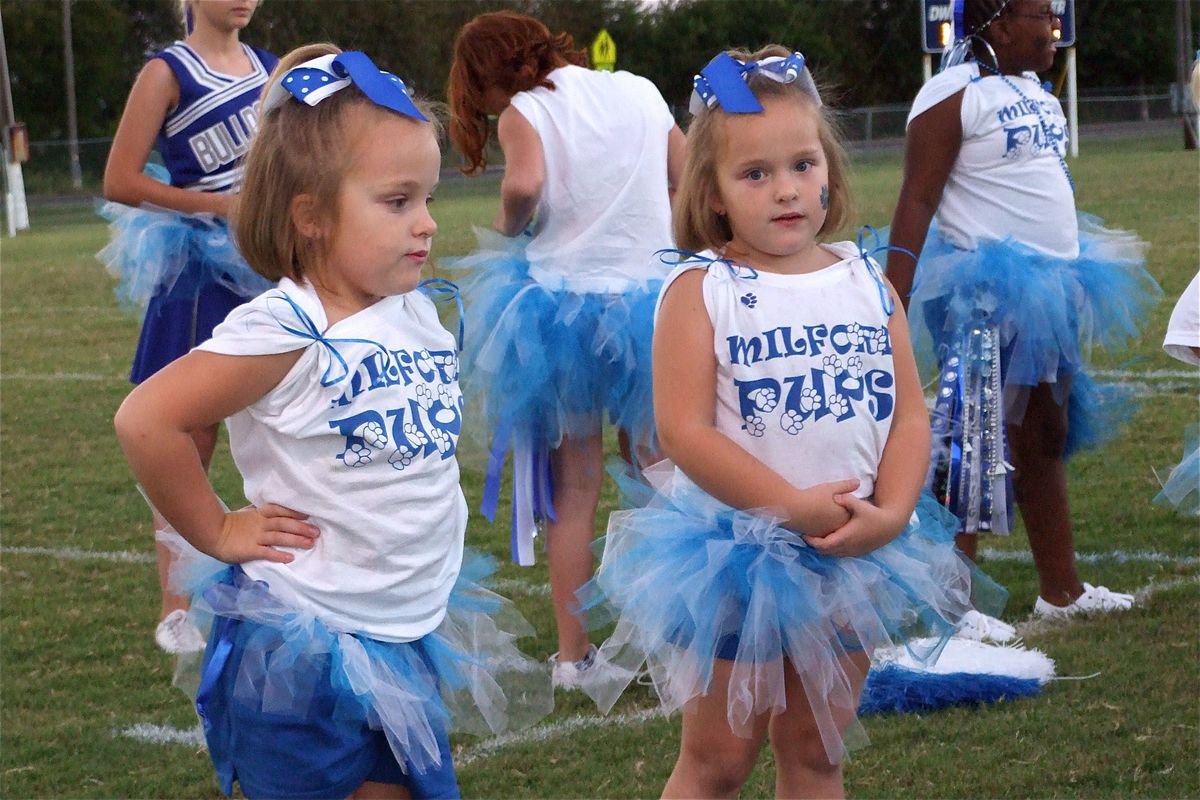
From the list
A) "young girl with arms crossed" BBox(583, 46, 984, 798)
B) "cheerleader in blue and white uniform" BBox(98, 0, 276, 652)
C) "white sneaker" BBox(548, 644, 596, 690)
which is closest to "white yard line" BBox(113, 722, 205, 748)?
"cheerleader in blue and white uniform" BBox(98, 0, 276, 652)

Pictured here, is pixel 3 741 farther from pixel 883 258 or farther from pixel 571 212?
pixel 883 258

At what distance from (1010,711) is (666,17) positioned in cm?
4321

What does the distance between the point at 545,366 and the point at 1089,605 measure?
1874 mm

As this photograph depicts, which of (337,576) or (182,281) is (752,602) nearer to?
(337,576)

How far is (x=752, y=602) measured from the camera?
2.85 m

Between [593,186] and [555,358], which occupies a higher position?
[593,186]

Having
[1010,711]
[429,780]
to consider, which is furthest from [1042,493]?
[429,780]

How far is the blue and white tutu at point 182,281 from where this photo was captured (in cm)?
518

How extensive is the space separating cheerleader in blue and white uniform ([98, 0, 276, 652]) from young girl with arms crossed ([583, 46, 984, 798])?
8.17 feet

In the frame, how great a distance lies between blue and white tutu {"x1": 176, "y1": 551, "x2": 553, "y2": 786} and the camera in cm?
265

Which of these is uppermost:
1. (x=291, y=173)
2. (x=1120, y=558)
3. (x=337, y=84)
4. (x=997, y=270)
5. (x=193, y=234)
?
(x=337, y=84)

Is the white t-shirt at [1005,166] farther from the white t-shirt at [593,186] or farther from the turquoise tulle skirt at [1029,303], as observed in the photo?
the white t-shirt at [593,186]

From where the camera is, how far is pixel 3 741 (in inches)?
176

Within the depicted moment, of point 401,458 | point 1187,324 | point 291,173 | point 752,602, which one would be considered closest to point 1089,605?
point 1187,324
